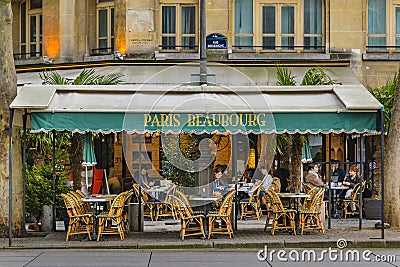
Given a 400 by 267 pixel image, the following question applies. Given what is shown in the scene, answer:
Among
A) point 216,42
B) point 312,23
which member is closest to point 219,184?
point 216,42

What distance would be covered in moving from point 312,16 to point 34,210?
13614 millimetres

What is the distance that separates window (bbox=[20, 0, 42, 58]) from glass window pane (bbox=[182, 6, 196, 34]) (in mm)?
5477

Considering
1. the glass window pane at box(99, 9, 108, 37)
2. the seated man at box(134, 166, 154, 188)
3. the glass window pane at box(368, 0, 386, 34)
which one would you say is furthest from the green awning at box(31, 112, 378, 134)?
the glass window pane at box(99, 9, 108, 37)

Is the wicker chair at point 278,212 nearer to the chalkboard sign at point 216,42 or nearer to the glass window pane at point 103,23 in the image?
the chalkboard sign at point 216,42

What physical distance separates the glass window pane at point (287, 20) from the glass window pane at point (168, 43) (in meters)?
3.88

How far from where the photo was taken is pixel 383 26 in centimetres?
2823

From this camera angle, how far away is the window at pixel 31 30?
97.0 ft

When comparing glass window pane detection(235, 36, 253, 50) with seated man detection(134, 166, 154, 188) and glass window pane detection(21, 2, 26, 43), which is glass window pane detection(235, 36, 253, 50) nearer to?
seated man detection(134, 166, 154, 188)

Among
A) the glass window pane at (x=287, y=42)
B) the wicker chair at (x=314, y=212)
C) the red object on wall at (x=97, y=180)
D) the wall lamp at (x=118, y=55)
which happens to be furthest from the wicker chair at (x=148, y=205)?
the glass window pane at (x=287, y=42)

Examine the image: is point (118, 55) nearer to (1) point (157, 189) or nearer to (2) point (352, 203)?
(1) point (157, 189)

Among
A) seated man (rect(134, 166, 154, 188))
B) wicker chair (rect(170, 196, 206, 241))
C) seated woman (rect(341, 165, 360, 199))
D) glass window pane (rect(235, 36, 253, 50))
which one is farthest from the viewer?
glass window pane (rect(235, 36, 253, 50))

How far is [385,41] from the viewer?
28.2 meters

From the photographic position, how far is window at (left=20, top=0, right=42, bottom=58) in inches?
1164

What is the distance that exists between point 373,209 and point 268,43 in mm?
8932
